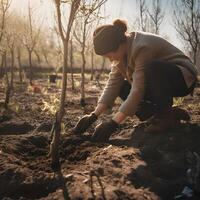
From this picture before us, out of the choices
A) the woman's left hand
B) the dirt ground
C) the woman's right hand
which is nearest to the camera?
the dirt ground

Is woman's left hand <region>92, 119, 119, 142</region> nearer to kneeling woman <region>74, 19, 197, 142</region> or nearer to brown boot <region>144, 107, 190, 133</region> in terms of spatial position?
kneeling woman <region>74, 19, 197, 142</region>

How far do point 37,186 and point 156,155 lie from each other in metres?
1.15

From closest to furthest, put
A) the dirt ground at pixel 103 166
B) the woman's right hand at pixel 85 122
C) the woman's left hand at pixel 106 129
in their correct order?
1. the dirt ground at pixel 103 166
2. the woman's left hand at pixel 106 129
3. the woman's right hand at pixel 85 122

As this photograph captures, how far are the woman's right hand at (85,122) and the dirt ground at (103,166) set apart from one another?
0.28ft

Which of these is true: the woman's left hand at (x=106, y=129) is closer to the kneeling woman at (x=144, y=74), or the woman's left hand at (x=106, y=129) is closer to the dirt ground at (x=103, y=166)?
the kneeling woman at (x=144, y=74)

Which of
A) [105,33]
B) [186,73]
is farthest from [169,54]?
[105,33]

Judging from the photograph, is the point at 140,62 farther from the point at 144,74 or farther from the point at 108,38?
the point at 108,38

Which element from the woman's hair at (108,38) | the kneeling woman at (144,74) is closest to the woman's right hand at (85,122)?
the kneeling woman at (144,74)

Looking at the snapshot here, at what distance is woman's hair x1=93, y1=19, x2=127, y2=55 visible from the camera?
3551 millimetres

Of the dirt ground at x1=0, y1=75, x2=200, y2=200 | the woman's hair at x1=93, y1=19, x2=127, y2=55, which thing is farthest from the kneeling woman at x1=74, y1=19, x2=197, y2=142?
the dirt ground at x1=0, y1=75, x2=200, y2=200

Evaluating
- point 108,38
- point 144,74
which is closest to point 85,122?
point 144,74

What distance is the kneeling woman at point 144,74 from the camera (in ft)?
11.8

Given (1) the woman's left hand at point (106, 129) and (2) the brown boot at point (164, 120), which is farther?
(2) the brown boot at point (164, 120)

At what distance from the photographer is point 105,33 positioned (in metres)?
3.56
